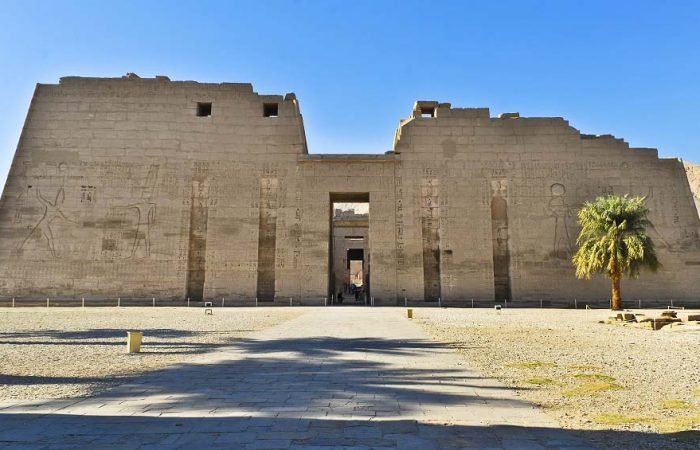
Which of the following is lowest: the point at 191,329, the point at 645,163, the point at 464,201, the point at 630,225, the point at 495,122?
the point at 191,329

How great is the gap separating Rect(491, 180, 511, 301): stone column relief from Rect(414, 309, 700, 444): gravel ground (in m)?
15.1

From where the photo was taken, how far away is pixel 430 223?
26688mm

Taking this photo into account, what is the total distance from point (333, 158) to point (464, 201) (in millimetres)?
8130

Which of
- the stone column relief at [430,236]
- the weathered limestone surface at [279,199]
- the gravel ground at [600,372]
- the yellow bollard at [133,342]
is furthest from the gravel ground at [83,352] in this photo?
the stone column relief at [430,236]

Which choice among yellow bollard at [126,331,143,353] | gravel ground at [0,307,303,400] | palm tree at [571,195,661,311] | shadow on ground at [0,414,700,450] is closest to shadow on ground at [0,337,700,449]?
shadow on ground at [0,414,700,450]

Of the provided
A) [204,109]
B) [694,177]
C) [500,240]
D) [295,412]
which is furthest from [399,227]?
[694,177]

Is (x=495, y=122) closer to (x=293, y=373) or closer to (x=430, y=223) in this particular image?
(x=430, y=223)

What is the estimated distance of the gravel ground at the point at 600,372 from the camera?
12.8 feet

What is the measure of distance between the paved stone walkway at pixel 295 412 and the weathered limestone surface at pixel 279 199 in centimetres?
1997

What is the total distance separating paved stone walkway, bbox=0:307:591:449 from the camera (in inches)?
122

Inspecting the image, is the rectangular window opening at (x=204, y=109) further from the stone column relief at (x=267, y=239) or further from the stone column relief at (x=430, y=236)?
the stone column relief at (x=430, y=236)

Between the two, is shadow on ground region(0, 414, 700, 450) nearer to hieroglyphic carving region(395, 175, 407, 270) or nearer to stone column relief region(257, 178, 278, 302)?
stone column relief region(257, 178, 278, 302)

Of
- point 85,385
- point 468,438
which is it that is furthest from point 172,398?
point 468,438

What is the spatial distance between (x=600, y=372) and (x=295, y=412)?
14.3 ft
